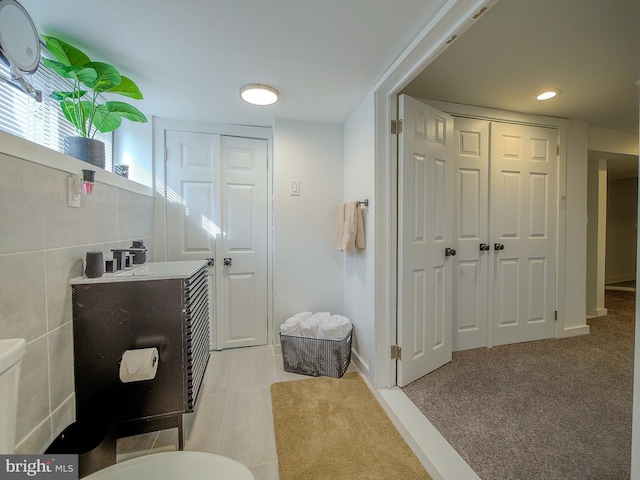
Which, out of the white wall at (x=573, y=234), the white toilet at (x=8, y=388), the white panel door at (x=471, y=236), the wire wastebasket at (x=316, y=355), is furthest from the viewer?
the white wall at (x=573, y=234)

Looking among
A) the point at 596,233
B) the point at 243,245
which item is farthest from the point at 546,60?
the point at 596,233

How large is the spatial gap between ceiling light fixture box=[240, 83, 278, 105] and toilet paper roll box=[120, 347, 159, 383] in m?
1.66

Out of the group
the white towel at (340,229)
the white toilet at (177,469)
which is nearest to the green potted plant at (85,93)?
the white toilet at (177,469)

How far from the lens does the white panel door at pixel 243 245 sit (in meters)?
2.41

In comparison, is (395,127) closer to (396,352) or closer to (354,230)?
(354,230)

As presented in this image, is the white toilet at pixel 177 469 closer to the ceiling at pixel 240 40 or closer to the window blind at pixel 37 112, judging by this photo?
the window blind at pixel 37 112

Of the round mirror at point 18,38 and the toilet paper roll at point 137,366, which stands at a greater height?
the round mirror at point 18,38

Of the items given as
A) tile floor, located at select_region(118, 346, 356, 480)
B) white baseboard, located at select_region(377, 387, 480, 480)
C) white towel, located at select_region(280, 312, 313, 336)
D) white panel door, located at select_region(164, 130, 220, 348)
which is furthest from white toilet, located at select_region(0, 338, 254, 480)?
white panel door, located at select_region(164, 130, 220, 348)

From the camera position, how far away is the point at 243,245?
2.46 metres

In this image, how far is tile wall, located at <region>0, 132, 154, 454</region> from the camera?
86cm

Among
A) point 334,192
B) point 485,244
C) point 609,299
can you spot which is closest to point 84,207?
point 334,192

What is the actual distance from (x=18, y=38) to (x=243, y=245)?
1739 mm

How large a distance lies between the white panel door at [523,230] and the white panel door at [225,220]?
2.21m

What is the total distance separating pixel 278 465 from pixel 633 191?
757cm
